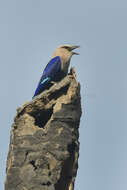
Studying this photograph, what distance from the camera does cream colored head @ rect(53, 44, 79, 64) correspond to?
13.9 m

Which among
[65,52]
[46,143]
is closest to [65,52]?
[65,52]

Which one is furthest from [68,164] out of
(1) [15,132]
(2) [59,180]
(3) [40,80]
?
(3) [40,80]

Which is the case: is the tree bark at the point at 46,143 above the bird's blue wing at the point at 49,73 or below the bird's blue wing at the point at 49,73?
below

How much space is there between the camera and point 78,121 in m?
10.8

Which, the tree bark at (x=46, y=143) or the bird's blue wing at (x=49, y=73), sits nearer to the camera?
the tree bark at (x=46, y=143)

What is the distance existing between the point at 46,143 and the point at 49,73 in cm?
356

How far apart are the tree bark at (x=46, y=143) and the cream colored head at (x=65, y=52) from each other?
9.07 ft

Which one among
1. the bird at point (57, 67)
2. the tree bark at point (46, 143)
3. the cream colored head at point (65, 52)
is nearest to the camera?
the tree bark at point (46, 143)

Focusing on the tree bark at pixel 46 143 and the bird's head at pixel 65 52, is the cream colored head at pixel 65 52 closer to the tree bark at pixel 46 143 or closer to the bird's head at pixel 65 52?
the bird's head at pixel 65 52

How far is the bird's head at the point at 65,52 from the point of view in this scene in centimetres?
1392

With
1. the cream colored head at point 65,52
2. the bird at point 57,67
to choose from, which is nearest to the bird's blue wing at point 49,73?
the bird at point 57,67

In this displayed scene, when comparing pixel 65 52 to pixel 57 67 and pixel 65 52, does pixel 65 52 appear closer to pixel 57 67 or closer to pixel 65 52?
pixel 65 52

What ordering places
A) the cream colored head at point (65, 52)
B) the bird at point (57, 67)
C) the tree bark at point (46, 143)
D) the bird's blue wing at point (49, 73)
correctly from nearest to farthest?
the tree bark at point (46, 143), the bird's blue wing at point (49, 73), the bird at point (57, 67), the cream colored head at point (65, 52)

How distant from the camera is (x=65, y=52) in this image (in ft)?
46.2
